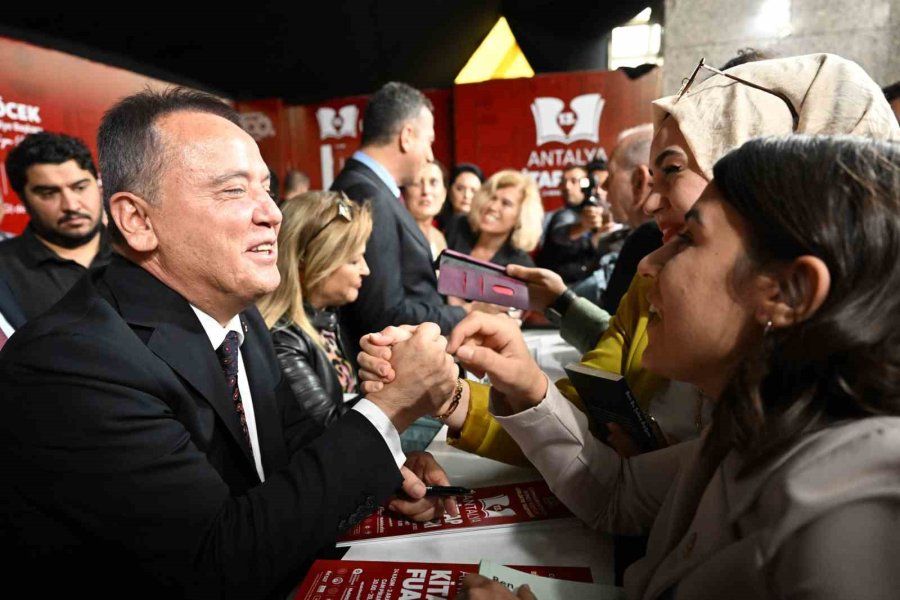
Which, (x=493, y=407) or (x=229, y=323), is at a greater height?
(x=229, y=323)

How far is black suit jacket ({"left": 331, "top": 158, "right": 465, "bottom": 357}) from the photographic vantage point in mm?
2555

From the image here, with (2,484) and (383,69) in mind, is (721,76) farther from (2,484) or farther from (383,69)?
(383,69)

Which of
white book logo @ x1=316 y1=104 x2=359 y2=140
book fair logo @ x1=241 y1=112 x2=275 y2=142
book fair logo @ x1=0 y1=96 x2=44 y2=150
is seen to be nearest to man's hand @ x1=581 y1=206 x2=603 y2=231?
book fair logo @ x1=0 y1=96 x2=44 y2=150

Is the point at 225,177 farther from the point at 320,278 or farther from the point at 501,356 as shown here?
the point at 320,278

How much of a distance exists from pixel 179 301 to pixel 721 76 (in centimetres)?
125

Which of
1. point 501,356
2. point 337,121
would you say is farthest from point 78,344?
point 337,121

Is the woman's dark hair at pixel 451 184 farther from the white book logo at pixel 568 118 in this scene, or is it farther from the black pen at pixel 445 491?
the black pen at pixel 445 491

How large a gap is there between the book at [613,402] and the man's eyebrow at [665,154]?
1.60 feet

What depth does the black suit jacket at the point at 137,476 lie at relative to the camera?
92 centimetres

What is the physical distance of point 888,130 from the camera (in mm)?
1020

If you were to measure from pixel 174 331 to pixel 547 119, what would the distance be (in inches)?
273

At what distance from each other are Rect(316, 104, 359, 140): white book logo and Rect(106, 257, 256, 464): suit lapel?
7.58 metres

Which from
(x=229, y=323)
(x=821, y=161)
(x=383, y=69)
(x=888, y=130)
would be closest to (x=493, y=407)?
(x=229, y=323)

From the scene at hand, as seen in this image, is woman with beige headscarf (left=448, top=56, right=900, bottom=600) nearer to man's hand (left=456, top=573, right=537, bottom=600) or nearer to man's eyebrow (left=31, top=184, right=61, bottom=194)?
man's hand (left=456, top=573, right=537, bottom=600)
